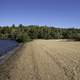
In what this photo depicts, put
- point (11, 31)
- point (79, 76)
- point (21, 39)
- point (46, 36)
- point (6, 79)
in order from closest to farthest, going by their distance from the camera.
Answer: point (79, 76)
point (6, 79)
point (21, 39)
point (46, 36)
point (11, 31)

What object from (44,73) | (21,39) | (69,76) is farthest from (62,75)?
(21,39)

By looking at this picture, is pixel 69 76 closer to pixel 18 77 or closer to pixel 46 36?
pixel 18 77

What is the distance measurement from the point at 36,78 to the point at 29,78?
56 cm

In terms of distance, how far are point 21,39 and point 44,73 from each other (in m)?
91.6

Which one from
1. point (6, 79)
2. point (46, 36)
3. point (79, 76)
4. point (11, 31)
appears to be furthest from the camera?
point (11, 31)

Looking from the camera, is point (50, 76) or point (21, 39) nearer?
point (50, 76)

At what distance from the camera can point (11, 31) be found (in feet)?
626

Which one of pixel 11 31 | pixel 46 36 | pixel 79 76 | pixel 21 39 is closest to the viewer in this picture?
pixel 79 76

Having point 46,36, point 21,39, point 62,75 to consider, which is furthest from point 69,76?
point 46,36

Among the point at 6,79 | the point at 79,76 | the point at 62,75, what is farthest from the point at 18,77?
the point at 79,76

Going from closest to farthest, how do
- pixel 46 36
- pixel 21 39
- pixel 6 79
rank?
pixel 6 79
pixel 21 39
pixel 46 36

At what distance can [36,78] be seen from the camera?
14602mm

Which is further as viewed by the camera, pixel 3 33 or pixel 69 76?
pixel 3 33

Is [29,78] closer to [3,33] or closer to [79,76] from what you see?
[79,76]
